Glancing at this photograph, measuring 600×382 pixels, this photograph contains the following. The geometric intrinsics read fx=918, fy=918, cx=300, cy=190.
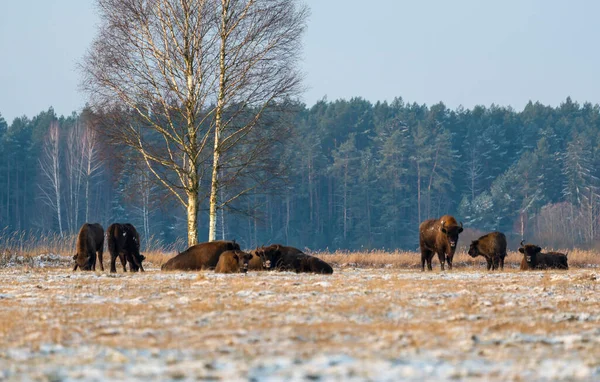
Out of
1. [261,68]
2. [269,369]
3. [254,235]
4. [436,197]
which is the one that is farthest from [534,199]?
[269,369]

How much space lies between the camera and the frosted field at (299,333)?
6.86m

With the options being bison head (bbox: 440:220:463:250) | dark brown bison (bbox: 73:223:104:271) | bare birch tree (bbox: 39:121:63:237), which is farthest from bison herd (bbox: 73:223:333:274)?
bare birch tree (bbox: 39:121:63:237)

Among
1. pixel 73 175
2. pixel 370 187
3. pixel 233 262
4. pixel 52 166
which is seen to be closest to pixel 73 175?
pixel 73 175

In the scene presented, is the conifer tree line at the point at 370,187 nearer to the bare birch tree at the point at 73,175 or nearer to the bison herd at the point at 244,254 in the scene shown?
the bare birch tree at the point at 73,175

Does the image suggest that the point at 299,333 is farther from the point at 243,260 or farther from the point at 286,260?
the point at 286,260

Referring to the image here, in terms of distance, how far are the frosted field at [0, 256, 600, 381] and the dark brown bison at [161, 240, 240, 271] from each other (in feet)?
27.8

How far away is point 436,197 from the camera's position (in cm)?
10488

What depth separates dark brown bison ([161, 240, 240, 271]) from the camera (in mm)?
24344

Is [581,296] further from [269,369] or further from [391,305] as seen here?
[269,369]

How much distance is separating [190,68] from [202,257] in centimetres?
884

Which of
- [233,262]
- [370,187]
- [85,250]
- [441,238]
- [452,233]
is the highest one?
[370,187]

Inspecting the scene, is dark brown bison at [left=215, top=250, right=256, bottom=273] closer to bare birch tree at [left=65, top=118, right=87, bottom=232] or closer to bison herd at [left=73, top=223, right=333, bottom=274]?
bison herd at [left=73, top=223, right=333, bottom=274]

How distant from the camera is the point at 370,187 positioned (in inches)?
4139

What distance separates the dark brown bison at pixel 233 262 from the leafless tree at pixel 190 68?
8.65 m
